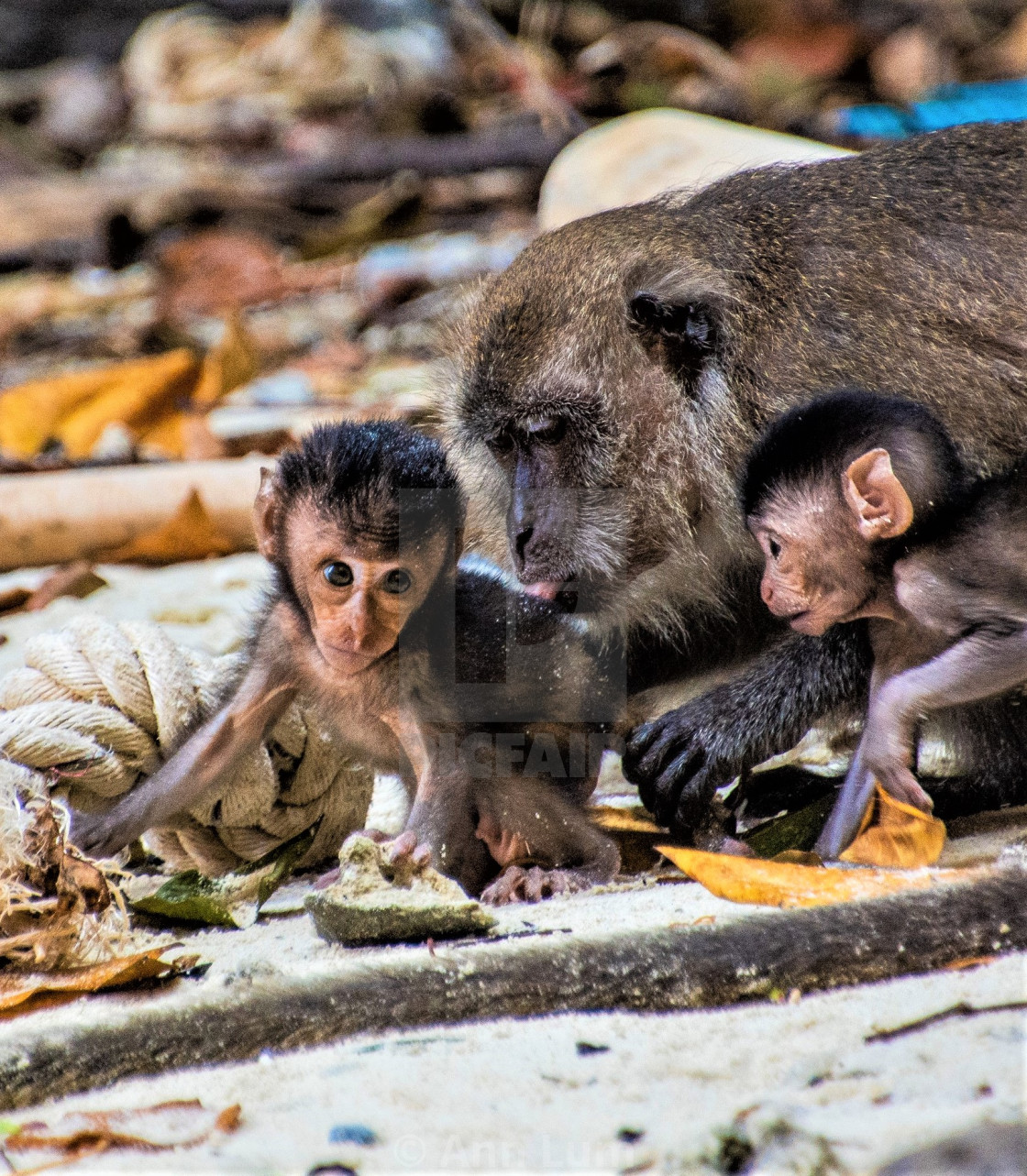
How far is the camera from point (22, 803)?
2930 millimetres

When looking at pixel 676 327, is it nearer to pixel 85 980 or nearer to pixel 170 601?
pixel 85 980

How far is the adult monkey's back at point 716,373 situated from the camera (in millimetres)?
3504

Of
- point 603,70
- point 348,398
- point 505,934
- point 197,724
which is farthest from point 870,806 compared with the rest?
point 603,70

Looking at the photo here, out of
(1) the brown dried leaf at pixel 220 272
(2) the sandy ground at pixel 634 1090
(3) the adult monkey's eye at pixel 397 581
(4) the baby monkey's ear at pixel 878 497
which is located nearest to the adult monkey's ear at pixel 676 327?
(4) the baby monkey's ear at pixel 878 497

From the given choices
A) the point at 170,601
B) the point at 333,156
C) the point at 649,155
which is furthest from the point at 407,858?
the point at 333,156

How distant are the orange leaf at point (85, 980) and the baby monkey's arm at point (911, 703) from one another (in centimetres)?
144

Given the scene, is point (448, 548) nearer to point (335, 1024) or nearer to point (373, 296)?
point (335, 1024)

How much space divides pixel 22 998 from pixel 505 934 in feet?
2.82

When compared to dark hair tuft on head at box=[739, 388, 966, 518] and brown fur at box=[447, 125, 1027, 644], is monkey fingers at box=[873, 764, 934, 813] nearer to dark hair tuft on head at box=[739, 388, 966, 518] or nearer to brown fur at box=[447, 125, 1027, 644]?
dark hair tuft on head at box=[739, 388, 966, 518]

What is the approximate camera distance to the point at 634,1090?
199cm

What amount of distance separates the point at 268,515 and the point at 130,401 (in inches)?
168

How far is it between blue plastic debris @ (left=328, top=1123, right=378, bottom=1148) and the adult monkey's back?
1726mm

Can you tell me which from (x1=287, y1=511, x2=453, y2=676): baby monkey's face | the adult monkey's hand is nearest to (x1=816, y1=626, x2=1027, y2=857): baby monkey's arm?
the adult monkey's hand

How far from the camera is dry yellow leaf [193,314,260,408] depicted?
796 centimetres
